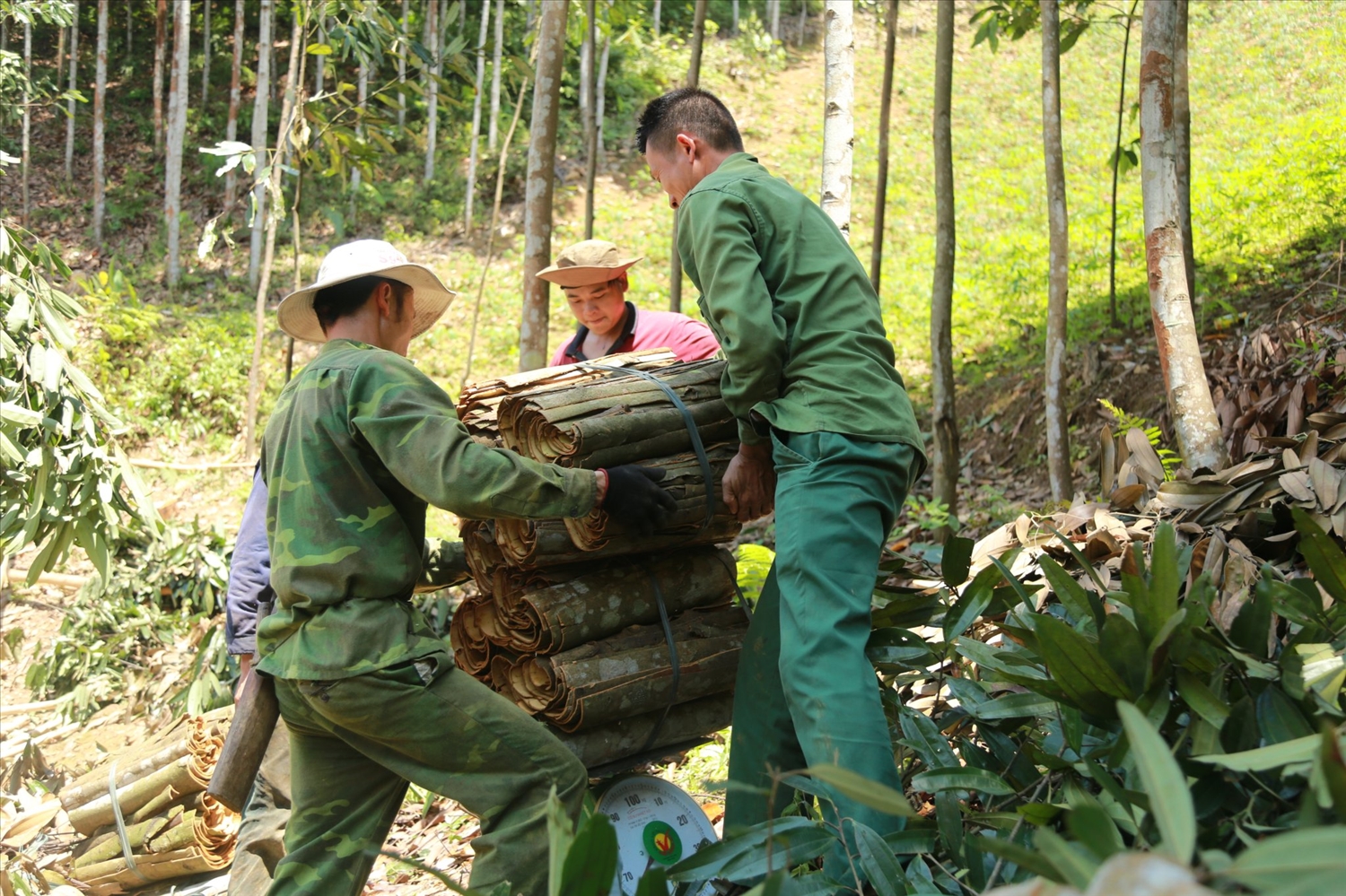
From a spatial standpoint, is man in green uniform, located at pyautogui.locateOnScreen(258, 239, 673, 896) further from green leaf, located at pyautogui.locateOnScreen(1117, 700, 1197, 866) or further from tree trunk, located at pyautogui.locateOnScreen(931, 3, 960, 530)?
tree trunk, located at pyautogui.locateOnScreen(931, 3, 960, 530)

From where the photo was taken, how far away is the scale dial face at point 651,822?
318 cm

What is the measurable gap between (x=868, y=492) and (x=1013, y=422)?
6.40 m

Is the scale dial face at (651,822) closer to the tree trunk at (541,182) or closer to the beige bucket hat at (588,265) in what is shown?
the beige bucket hat at (588,265)

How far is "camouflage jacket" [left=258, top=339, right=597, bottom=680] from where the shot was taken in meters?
2.82

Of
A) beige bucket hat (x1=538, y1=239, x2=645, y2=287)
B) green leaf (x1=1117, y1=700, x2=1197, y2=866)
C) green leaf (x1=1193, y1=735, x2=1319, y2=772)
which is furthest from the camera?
beige bucket hat (x1=538, y1=239, x2=645, y2=287)

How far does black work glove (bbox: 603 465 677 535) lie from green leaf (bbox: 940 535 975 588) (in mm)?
870

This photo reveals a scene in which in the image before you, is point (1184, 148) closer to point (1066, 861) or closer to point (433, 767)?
point (433, 767)

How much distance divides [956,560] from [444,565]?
75.8 inches

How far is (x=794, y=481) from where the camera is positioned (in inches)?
112

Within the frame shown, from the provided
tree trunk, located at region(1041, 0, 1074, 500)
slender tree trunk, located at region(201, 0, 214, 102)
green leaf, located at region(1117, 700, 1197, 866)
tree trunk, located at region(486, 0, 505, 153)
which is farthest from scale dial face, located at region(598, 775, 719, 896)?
slender tree trunk, located at region(201, 0, 214, 102)

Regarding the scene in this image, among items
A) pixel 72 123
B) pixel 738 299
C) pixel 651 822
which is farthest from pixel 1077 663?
pixel 72 123

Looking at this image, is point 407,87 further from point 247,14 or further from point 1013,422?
point 247,14

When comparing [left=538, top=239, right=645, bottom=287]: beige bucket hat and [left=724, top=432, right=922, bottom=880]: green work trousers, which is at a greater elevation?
[left=538, top=239, right=645, bottom=287]: beige bucket hat

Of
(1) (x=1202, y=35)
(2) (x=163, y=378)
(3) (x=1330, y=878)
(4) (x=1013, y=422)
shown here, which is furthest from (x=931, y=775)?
(1) (x=1202, y=35)
